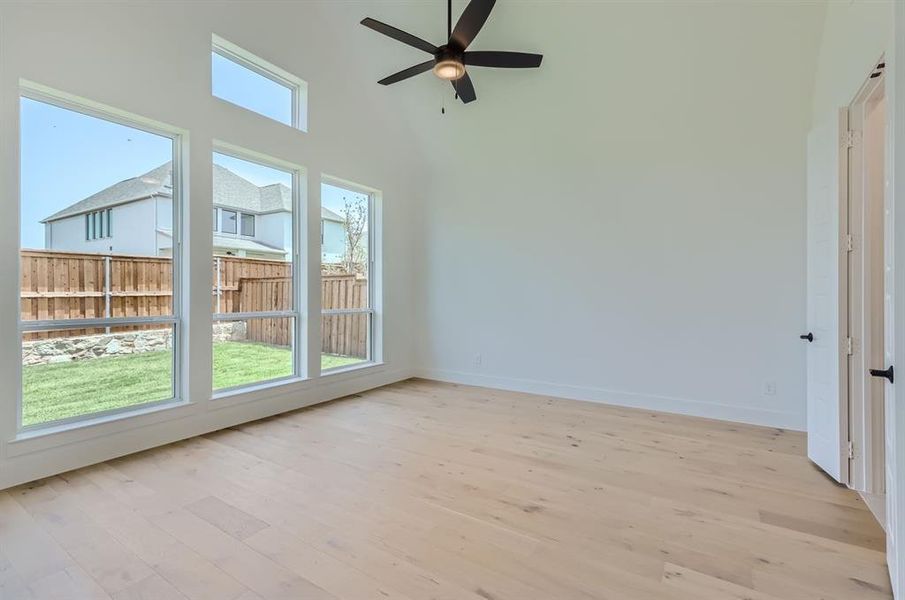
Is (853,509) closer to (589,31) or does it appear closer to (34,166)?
(589,31)

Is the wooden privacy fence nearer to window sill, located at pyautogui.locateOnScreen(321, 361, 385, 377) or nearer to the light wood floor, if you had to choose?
window sill, located at pyautogui.locateOnScreen(321, 361, 385, 377)

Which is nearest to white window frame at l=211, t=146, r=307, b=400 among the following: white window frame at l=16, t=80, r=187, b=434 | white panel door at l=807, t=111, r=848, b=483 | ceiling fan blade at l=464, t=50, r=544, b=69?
white window frame at l=16, t=80, r=187, b=434

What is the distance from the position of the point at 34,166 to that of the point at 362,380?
3.43m

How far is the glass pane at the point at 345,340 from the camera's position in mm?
4691

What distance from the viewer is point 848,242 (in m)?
2.51

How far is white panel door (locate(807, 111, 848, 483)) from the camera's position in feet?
8.42

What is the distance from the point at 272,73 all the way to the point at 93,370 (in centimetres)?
309

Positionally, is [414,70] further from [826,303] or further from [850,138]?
[826,303]

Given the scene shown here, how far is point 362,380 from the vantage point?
5.03 metres

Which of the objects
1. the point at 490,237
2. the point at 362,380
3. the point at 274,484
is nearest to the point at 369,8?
the point at 490,237

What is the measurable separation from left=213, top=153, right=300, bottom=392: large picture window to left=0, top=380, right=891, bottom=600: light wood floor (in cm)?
78

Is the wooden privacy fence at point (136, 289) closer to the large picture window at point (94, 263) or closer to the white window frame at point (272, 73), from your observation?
the large picture window at point (94, 263)

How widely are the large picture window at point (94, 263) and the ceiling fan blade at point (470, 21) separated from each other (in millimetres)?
2460

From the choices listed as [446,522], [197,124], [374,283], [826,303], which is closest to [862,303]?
[826,303]
